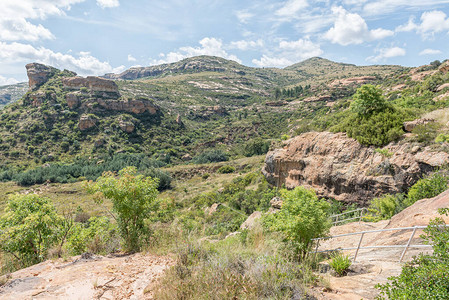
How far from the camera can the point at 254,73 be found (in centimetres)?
19100

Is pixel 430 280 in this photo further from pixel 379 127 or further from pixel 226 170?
pixel 226 170

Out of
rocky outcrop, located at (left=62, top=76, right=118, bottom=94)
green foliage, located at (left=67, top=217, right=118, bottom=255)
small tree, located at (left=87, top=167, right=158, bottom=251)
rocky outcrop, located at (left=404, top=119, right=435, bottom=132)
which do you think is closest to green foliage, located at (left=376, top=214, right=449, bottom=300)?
small tree, located at (left=87, top=167, right=158, bottom=251)

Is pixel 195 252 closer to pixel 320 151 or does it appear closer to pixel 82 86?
pixel 320 151

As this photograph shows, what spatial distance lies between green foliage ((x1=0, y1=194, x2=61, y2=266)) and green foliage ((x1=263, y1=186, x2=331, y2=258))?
680cm

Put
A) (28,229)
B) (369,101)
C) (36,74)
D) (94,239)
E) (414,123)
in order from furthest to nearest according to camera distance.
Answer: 1. (36,74)
2. (369,101)
3. (414,123)
4. (94,239)
5. (28,229)

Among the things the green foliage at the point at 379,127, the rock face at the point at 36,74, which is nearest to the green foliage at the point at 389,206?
the green foliage at the point at 379,127

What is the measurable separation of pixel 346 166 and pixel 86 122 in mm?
76180

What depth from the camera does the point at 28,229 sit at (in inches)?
249

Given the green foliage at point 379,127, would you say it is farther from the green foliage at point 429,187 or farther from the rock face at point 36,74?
the rock face at point 36,74

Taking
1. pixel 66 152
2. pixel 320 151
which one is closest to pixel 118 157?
pixel 66 152

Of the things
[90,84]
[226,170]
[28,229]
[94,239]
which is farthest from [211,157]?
[28,229]

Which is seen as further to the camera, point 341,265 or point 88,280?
point 341,265

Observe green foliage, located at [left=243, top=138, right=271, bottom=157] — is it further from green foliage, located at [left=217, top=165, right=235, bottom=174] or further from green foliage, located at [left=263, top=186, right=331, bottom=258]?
green foliage, located at [left=263, top=186, right=331, bottom=258]

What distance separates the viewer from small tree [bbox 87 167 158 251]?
672 centimetres
